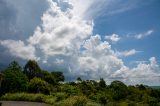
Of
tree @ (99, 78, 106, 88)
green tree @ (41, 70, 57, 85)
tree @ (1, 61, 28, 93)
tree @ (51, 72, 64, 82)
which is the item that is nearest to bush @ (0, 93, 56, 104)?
tree @ (1, 61, 28, 93)

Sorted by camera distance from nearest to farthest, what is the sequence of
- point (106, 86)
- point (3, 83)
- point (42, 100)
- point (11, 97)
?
point (42, 100) → point (11, 97) → point (3, 83) → point (106, 86)

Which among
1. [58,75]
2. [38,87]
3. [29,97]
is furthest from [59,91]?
[58,75]

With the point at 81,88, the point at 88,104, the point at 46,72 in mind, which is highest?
the point at 46,72

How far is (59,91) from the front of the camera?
58.8 meters

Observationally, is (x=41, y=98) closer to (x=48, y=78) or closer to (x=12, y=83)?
(x=12, y=83)

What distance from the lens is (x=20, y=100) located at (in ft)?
164

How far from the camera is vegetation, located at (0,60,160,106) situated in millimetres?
42594

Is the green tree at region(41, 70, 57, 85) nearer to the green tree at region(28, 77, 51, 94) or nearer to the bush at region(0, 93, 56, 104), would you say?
the green tree at region(28, 77, 51, 94)

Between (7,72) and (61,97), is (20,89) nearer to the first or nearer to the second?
(7,72)

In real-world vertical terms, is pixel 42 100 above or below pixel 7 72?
below

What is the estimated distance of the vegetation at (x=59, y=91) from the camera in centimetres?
4259

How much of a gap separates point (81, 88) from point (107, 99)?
15.0 meters

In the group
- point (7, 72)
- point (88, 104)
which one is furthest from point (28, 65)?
point (88, 104)

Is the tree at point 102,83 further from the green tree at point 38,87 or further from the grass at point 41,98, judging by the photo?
the grass at point 41,98
